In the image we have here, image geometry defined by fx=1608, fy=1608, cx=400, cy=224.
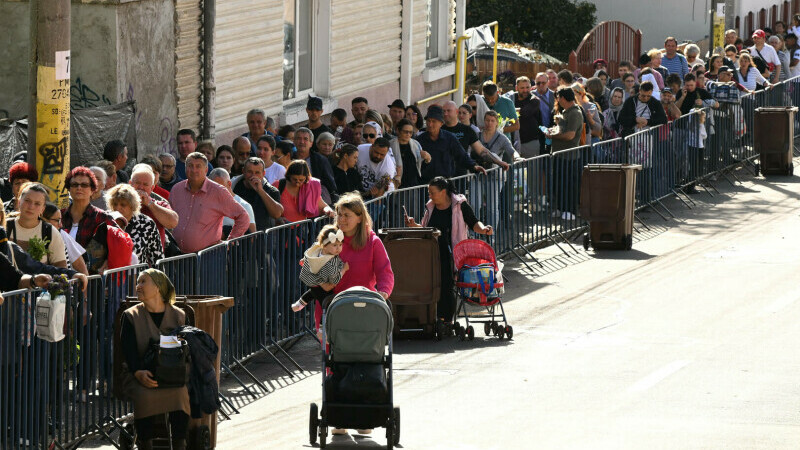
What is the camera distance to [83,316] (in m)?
11.0

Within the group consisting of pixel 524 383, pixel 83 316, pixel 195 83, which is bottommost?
pixel 524 383

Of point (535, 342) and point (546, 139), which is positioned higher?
point (546, 139)

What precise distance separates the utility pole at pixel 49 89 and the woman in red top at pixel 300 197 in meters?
3.10

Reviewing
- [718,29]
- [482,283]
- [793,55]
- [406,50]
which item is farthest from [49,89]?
[793,55]

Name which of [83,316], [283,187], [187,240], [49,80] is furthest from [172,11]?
[83,316]

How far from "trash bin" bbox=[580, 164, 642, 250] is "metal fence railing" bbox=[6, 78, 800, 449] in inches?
21.0

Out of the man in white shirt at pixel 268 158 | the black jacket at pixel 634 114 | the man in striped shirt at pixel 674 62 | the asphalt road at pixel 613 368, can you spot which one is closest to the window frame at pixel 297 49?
the black jacket at pixel 634 114

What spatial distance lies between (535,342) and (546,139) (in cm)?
751

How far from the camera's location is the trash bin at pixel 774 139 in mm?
25703

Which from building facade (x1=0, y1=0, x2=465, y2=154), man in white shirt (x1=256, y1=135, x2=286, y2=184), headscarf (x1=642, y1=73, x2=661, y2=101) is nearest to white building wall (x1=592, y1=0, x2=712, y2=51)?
building facade (x1=0, y1=0, x2=465, y2=154)

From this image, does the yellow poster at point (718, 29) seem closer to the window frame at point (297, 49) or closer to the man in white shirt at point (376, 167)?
the window frame at point (297, 49)

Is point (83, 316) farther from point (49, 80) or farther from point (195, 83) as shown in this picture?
point (195, 83)

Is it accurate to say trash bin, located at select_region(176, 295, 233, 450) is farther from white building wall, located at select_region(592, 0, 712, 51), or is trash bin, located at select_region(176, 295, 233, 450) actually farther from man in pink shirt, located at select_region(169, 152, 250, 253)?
white building wall, located at select_region(592, 0, 712, 51)

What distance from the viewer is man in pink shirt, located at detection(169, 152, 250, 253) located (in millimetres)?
13867
